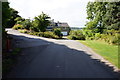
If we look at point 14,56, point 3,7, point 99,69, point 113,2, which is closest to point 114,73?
point 99,69

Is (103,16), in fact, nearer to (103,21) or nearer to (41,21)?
(103,21)

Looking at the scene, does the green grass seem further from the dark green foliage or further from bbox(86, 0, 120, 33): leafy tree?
bbox(86, 0, 120, 33): leafy tree

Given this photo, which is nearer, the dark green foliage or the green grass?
the green grass

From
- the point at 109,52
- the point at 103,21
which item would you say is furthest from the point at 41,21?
the point at 109,52

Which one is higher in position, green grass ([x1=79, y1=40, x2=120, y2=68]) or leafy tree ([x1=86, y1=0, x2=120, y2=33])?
leafy tree ([x1=86, y1=0, x2=120, y2=33])

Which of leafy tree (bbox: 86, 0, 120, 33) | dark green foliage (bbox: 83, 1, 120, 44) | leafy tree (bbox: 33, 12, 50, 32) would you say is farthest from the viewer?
leafy tree (bbox: 33, 12, 50, 32)

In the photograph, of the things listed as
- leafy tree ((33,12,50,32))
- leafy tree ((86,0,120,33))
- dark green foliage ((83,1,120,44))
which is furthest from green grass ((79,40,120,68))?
leafy tree ((33,12,50,32))

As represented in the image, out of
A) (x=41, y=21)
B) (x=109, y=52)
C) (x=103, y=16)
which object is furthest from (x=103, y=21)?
(x=109, y=52)

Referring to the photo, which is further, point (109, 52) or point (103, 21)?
point (103, 21)

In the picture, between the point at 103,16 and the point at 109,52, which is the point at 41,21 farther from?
the point at 109,52

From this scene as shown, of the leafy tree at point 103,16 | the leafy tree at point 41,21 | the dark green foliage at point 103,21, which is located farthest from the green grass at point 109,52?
the leafy tree at point 41,21

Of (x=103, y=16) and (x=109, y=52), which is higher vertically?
(x=103, y=16)

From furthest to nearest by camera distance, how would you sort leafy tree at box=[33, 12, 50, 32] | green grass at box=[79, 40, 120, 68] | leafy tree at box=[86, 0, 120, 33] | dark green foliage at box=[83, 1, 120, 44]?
leafy tree at box=[33, 12, 50, 32] → leafy tree at box=[86, 0, 120, 33] → dark green foliage at box=[83, 1, 120, 44] → green grass at box=[79, 40, 120, 68]

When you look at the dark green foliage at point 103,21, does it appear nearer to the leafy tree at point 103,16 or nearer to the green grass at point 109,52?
the leafy tree at point 103,16
